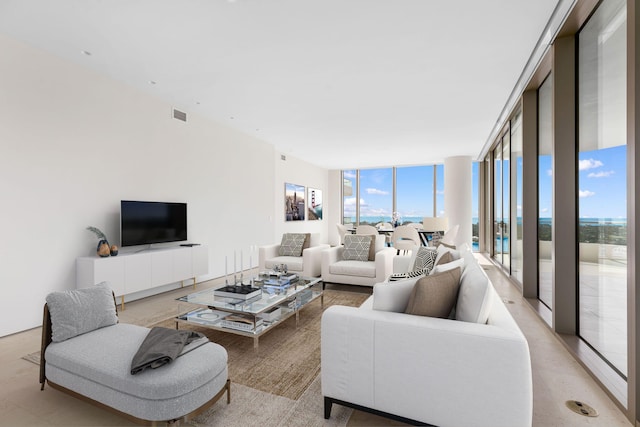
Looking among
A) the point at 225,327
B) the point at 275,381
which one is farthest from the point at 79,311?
the point at 275,381

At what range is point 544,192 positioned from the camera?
12.2 ft

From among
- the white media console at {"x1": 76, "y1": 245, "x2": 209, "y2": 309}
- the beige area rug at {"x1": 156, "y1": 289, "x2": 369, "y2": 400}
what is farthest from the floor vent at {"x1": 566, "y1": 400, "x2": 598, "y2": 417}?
the white media console at {"x1": 76, "y1": 245, "x2": 209, "y2": 309}

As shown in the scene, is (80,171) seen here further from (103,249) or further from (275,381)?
(275,381)

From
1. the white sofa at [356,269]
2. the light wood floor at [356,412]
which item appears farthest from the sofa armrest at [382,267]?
the light wood floor at [356,412]

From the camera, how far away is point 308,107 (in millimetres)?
4820

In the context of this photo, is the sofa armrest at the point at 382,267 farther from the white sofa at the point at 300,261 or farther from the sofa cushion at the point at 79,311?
the sofa cushion at the point at 79,311

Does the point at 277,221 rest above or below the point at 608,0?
below

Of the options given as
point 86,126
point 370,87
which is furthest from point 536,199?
point 86,126

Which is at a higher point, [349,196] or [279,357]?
[349,196]

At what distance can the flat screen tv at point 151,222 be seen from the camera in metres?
3.95

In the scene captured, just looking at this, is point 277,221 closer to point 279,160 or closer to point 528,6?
point 279,160

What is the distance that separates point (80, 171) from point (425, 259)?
4023 mm

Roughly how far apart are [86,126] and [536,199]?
562 centimetres

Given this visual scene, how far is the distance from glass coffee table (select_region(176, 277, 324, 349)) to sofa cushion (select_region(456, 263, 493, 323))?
64.6 inches
